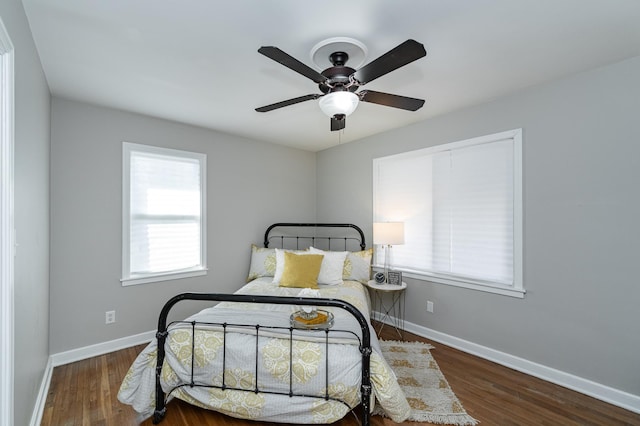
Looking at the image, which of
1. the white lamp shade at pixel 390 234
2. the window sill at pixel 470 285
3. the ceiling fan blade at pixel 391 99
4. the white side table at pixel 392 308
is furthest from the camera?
the white side table at pixel 392 308

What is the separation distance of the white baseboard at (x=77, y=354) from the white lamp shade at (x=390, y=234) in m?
2.85

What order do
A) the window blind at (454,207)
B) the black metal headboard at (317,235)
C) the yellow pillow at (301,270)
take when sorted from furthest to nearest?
the black metal headboard at (317,235) < the yellow pillow at (301,270) < the window blind at (454,207)

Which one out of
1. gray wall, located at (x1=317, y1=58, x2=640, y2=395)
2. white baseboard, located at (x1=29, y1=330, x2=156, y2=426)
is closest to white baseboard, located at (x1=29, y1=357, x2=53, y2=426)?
white baseboard, located at (x1=29, y1=330, x2=156, y2=426)

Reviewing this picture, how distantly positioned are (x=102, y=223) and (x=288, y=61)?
2.74m

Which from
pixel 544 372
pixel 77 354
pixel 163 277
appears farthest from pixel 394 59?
pixel 77 354

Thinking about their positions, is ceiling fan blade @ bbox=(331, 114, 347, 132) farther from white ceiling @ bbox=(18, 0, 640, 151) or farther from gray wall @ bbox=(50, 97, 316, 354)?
gray wall @ bbox=(50, 97, 316, 354)

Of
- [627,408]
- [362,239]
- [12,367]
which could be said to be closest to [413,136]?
[362,239]

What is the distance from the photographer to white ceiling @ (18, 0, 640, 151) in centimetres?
168

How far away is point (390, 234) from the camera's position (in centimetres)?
348

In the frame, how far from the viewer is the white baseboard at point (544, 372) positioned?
224cm

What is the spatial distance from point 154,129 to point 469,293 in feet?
13.0

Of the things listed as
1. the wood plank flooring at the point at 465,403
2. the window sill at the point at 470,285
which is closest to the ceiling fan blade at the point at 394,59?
the wood plank flooring at the point at 465,403

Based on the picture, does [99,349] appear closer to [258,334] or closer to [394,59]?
[258,334]

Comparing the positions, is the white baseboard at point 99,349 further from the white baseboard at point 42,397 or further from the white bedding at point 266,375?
the white bedding at point 266,375
